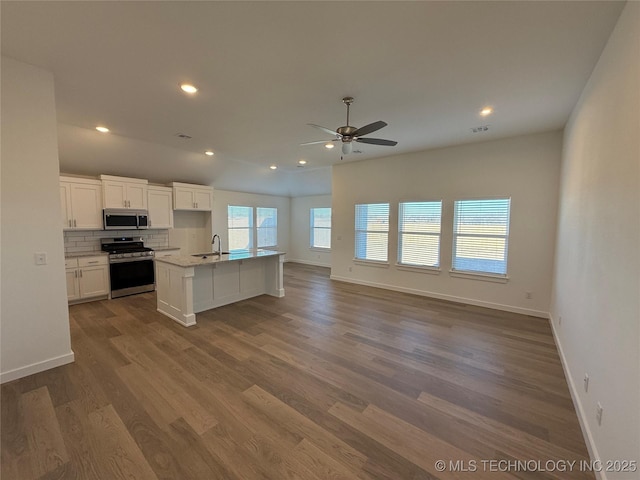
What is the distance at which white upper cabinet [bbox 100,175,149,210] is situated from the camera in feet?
17.5

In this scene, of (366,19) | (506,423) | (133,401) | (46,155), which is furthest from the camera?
(46,155)

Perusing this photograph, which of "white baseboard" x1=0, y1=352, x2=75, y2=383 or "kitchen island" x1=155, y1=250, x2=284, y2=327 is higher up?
"kitchen island" x1=155, y1=250, x2=284, y2=327

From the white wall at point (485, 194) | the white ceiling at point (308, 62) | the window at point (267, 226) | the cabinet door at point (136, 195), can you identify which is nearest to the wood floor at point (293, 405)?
the white wall at point (485, 194)

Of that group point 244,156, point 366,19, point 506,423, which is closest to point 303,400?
point 506,423

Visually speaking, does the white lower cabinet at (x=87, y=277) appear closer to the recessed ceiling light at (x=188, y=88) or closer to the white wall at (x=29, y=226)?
the white wall at (x=29, y=226)

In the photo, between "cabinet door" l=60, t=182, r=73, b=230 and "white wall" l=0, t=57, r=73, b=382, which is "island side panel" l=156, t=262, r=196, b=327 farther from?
"cabinet door" l=60, t=182, r=73, b=230

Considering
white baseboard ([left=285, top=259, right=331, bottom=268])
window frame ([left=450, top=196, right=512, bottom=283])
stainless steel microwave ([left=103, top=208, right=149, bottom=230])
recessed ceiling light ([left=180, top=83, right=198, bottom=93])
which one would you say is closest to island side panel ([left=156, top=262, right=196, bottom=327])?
stainless steel microwave ([left=103, top=208, right=149, bottom=230])

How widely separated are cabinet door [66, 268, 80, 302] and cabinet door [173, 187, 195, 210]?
240 centimetres

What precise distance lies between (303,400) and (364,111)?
10.9ft

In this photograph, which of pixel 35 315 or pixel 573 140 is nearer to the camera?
pixel 35 315

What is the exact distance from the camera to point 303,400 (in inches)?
92.4

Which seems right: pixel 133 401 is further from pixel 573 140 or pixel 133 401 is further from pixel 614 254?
pixel 573 140

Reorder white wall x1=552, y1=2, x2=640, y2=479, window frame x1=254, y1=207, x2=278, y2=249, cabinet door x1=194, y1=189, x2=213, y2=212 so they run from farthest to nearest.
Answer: window frame x1=254, y1=207, x2=278, y2=249
cabinet door x1=194, y1=189, x2=213, y2=212
white wall x1=552, y1=2, x2=640, y2=479

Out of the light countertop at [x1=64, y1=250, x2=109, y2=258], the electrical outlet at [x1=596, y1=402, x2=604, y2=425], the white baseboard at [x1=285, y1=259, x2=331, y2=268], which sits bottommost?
the white baseboard at [x1=285, y1=259, x2=331, y2=268]
